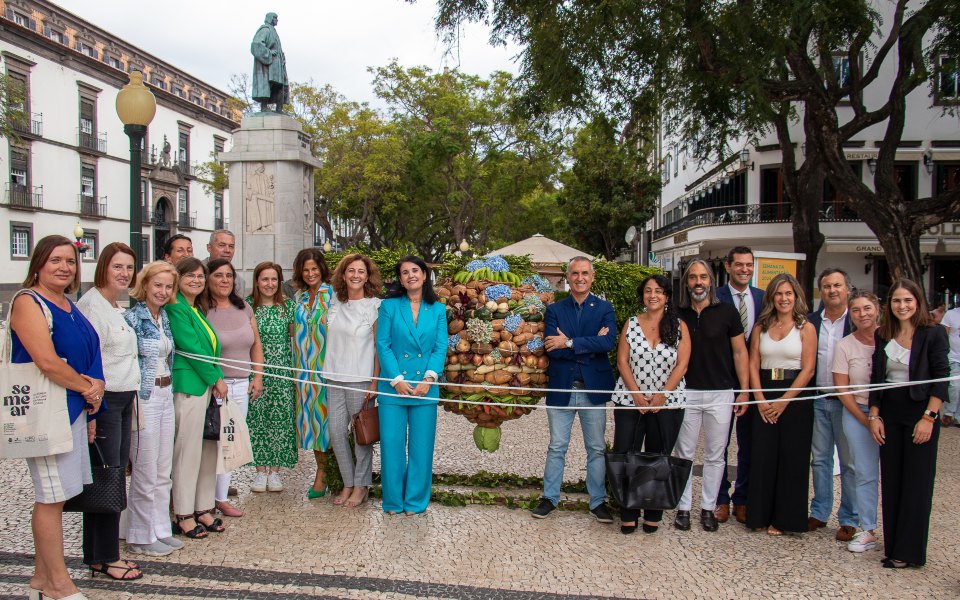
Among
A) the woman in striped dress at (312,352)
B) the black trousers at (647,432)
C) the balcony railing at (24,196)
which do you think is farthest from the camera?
the balcony railing at (24,196)

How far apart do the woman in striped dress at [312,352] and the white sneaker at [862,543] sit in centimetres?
379

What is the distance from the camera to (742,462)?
540 centimetres

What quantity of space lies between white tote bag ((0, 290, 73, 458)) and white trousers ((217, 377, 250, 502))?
1552 mm

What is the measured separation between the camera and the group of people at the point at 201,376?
380cm

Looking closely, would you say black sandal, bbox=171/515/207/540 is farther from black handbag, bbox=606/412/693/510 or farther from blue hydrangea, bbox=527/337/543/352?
black handbag, bbox=606/412/693/510

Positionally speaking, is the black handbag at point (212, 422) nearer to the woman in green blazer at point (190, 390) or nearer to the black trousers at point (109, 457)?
the woman in green blazer at point (190, 390)

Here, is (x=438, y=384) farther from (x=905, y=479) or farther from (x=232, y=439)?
(x=905, y=479)

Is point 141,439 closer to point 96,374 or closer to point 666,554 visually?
point 96,374

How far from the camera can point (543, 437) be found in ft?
27.5

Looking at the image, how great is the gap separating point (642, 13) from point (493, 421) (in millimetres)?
7133

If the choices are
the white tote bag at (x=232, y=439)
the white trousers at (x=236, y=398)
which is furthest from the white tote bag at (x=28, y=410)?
the white trousers at (x=236, y=398)

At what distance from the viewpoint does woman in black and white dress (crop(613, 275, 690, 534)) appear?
5059 mm

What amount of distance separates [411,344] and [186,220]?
1835 inches

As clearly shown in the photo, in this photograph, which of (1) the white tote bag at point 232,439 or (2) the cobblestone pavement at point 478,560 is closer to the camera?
(2) the cobblestone pavement at point 478,560
